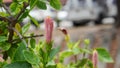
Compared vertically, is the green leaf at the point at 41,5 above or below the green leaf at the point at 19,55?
above

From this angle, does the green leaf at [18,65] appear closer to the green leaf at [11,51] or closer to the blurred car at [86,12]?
the green leaf at [11,51]

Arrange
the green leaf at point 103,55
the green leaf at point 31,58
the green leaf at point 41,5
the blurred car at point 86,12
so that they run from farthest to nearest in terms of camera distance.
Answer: the blurred car at point 86,12 → the green leaf at point 103,55 → the green leaf at point 41,5 → the green leaf at point 31,58

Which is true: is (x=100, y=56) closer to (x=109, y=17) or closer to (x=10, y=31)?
(x=10, y=31)

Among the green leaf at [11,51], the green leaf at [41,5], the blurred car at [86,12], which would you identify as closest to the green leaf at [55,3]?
the green leaf at [41,5]

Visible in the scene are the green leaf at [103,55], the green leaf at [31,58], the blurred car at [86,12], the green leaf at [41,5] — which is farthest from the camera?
the blurred car at [86,12]

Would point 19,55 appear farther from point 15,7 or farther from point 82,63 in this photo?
point 82,63

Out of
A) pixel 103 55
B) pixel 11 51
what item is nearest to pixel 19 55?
pixel 11 51

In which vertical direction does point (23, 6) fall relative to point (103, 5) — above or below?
above

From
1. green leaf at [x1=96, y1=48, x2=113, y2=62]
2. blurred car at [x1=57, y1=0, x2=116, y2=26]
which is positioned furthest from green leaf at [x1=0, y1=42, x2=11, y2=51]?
blurred car at [x1=57, y1=0, x2=116, y2=26]

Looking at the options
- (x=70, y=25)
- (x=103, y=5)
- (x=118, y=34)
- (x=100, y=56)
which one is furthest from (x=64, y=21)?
(x=100, y=56)
